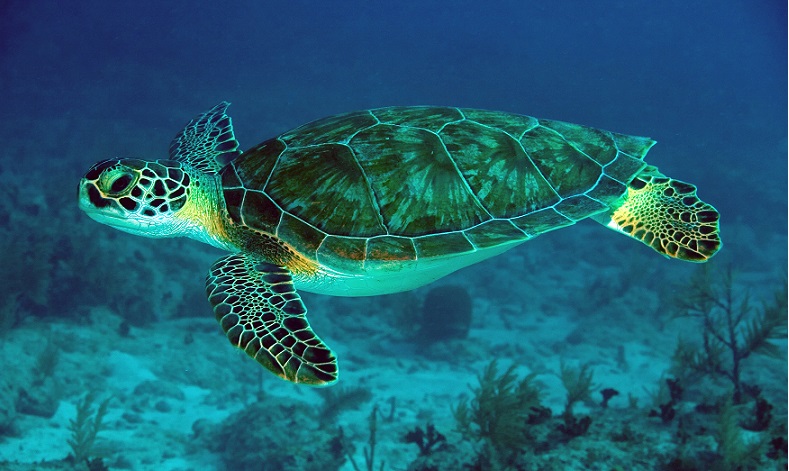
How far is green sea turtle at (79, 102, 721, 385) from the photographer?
340 centimetres

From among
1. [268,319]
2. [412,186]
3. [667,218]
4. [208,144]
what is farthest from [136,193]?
[667,218]

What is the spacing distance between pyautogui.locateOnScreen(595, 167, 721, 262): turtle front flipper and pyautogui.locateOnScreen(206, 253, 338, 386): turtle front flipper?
283cm

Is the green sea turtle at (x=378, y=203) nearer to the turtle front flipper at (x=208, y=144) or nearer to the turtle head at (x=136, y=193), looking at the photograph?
the turtle head at (x=136, y=193)

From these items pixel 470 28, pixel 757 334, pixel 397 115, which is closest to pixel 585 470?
pixel 397 115

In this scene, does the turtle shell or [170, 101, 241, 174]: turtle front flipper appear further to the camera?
[170, 101, 241, 174]: turtle front flipper

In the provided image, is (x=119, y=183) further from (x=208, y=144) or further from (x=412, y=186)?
(x=412, y=186)

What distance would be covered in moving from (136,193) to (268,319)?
1447 millimetres

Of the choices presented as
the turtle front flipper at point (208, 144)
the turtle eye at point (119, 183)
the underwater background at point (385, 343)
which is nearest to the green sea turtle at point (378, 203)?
the turtle eye at point (119, 183)

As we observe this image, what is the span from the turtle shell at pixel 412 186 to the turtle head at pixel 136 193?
414mm

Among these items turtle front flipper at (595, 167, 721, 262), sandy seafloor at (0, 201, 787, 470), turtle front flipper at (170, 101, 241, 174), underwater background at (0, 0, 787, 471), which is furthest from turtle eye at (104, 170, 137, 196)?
turtle front flipper at (595, 167, 721, 262)

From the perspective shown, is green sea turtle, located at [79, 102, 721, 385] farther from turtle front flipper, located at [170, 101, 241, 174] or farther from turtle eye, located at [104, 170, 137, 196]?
turtle front flipper, located at [170, 101, 241, 174]

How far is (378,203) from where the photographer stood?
351 cm

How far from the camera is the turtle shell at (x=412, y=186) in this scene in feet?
11.3

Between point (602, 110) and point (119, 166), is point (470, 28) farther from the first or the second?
point (119, 166)
